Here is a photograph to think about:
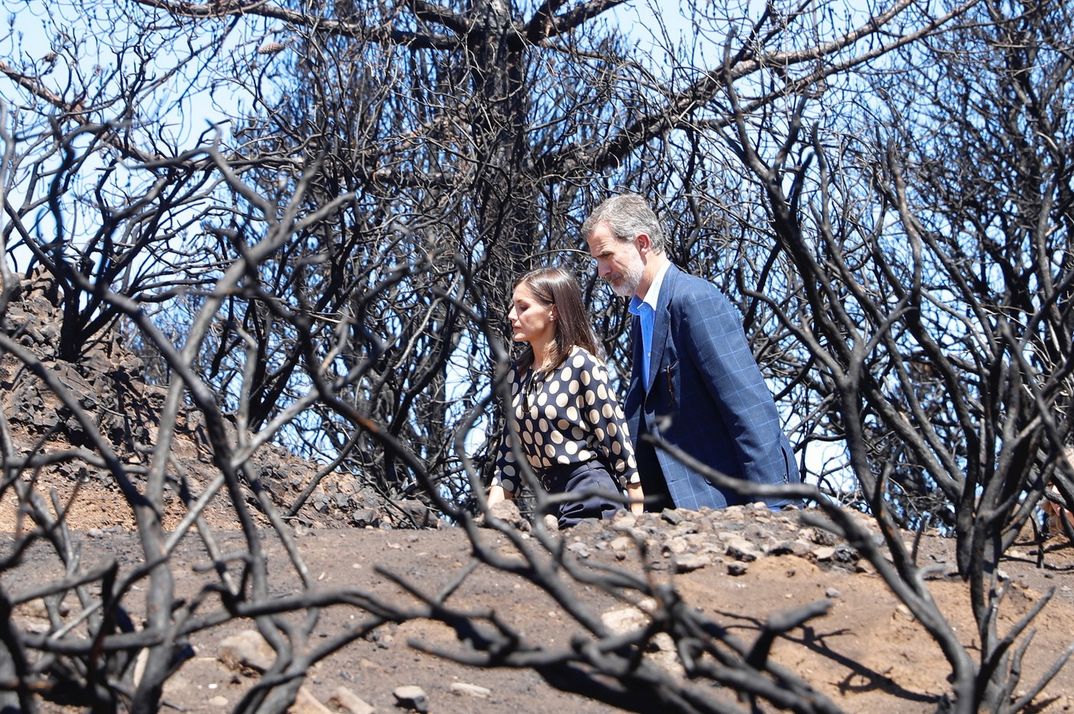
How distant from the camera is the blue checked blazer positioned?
16.1 feet

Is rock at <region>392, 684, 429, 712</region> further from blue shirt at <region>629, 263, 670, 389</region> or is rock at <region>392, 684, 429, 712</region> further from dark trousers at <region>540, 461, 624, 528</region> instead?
blue shirt at <region>629, 263, 670, 389</region>

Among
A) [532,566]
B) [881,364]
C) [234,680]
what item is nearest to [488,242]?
[881,364]

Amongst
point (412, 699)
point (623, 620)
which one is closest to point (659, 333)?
point (623, 620)

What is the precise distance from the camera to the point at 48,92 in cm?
798

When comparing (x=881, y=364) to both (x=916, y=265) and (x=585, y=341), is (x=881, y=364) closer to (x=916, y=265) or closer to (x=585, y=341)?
(x=585, y=341)

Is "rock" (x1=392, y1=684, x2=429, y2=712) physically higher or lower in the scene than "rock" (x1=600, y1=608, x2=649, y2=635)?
lower

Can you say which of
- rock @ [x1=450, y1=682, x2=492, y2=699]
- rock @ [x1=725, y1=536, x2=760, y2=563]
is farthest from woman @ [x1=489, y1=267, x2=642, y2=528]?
rock @ [x1=450, y1=682, x2=492, y2=699]

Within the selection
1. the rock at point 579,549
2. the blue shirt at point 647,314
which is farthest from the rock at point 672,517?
the blue shirt at point 647,314

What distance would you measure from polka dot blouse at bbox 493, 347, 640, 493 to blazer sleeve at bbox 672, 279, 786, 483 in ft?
1.25

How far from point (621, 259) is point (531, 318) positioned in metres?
0.45

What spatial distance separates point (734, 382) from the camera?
195 inches

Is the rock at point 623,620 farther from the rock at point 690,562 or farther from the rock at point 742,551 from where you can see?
the rock at point 742,551

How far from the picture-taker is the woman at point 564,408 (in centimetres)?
496

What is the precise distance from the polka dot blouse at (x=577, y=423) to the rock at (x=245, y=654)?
2130 millimetres
